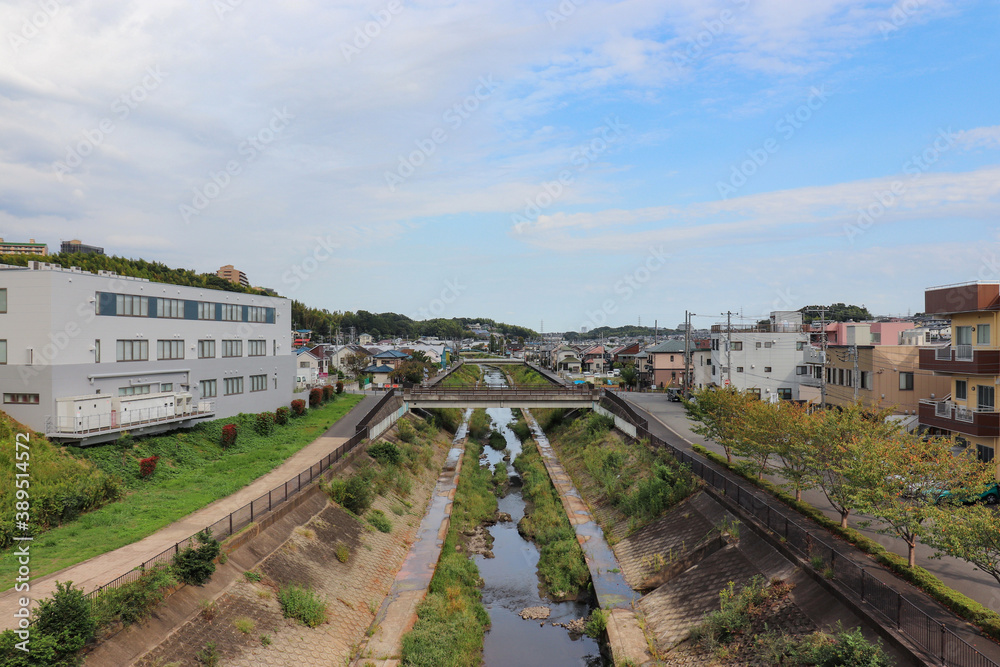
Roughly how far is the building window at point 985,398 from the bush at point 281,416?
39830 mm

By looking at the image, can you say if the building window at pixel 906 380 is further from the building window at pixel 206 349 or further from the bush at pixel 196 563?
the building window at pixel 206 349

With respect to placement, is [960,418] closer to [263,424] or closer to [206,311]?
[263,424]

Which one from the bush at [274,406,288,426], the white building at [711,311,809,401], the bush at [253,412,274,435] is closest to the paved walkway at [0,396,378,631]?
the bush at [253,412,274,435]

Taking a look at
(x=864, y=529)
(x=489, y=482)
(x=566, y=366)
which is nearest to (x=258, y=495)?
(x=489, y=482)

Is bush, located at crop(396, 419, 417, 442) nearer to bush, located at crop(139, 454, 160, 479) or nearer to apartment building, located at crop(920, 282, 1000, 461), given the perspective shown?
bush, located at crop(139, 454, 160, 479)

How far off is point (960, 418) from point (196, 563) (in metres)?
31.4

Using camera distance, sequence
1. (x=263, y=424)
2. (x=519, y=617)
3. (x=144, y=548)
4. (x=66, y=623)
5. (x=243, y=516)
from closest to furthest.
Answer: (x=66, y=623) → (x=144, y=548) → (x=243, y=516) → (x=519, y=617) → (x=263, y=424)

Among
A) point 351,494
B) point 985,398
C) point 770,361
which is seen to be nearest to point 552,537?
point 351,494

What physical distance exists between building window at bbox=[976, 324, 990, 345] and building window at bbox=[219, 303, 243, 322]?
4225cm

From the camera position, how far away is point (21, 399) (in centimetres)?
2706

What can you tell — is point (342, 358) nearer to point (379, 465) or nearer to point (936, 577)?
point (379, 465)

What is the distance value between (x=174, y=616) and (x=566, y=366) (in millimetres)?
104724

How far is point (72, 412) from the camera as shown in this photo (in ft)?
87.7

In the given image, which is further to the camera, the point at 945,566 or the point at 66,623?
the point at 945,566
